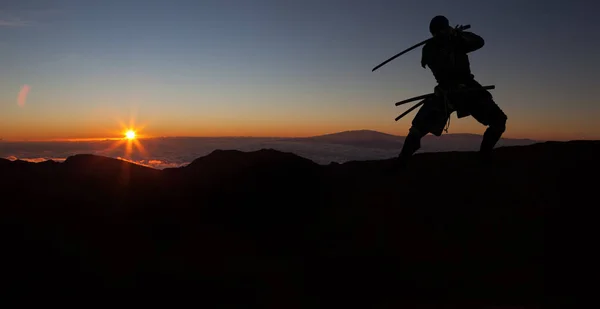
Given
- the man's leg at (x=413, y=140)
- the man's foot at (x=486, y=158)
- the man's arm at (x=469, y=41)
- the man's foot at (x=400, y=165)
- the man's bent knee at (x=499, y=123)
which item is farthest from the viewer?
the man's foot at (x=486, y=158)

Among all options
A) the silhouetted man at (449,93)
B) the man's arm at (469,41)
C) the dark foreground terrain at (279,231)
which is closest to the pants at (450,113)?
the silhouetted man at (449,93)

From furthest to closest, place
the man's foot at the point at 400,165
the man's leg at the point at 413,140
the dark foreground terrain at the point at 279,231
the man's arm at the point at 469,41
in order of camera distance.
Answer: the man's foot at the point at 400,165 < the man's leg at the point at 413,140 < the man's arm at the point at 469,41 < the dark foreground terrain at the point at 279,231

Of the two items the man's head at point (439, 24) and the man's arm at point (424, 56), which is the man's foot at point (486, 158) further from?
the man's head at point (439, 24)

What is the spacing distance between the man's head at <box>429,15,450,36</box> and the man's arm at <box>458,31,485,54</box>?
307 millimetres

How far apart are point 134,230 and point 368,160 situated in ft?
19.5

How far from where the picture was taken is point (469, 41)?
7.59 m

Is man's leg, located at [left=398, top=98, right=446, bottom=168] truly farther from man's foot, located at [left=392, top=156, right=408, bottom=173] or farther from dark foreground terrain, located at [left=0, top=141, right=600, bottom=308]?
dark foreground terrain, located at [left=0, top=141, right=600, bottom=308]

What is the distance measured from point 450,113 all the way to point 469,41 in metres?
1.34

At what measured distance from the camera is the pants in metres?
7.79

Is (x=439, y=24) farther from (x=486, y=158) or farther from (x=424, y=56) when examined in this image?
(x=486, y=158)

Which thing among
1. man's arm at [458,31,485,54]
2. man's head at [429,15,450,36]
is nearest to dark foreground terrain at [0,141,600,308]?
man's arm at [458,31,485,54]

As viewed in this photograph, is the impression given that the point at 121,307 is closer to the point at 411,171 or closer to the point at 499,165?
the point at 411,171

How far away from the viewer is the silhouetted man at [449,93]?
7633mm

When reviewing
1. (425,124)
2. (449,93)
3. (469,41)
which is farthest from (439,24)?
(425,124)
